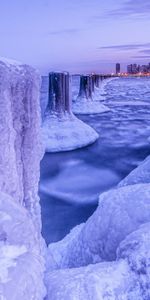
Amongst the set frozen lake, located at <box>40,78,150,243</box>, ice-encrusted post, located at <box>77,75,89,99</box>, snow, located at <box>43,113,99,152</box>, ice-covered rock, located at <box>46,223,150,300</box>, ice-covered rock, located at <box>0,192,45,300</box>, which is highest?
ice-encrusted post, located at <box>77,75,89,99</box>

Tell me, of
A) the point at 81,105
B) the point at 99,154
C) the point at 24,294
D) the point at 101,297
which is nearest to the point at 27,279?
the point at 24,294

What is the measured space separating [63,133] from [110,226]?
6.50 metres

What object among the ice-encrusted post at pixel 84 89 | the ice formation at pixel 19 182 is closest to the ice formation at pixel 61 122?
the ice formation at pixel 19 182

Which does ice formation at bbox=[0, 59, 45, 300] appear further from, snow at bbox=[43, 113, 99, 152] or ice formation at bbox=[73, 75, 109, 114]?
ice formation at bbox=[73, 75, 109, 114]

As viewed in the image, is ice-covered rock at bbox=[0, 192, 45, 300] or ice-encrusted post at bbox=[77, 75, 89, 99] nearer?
ice-covered rock at bbox=[0, 192, 45, 300]

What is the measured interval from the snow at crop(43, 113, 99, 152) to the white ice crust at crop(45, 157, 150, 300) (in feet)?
18.9

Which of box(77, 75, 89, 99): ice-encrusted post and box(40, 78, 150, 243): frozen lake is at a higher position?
box(77, 75, 89, 99): ice-encrusted post

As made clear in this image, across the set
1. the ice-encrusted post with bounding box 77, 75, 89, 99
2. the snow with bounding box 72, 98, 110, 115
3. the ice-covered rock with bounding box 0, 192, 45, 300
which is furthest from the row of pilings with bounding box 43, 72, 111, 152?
the ice-encrusted post with bounding box 77, 75, 89, 99

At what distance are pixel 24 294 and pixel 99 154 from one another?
795 centimetres

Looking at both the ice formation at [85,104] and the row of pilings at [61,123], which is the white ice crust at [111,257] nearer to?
the row of pilings at [61,123]

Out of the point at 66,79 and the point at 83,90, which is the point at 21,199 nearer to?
the point at 66,79

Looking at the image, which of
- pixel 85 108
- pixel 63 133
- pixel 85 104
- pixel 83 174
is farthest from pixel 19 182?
pixel 85 104

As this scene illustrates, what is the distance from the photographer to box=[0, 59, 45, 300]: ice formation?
144cm

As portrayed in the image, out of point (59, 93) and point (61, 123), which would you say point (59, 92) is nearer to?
point (59, 93)
